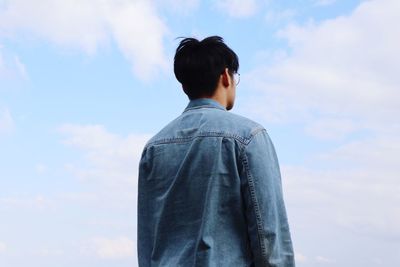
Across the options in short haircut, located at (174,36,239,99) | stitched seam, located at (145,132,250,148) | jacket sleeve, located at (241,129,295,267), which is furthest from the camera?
short haircut, located at (174,36,239,99)

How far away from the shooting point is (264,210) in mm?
3154

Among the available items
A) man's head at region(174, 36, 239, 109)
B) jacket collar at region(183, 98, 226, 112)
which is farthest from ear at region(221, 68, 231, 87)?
jacket collar at region(183, 98, 226, 112)

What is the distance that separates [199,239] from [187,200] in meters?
0.21

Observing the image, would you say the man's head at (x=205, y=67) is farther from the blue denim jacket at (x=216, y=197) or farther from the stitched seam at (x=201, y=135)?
the stitched seam at (x=201, y=135)

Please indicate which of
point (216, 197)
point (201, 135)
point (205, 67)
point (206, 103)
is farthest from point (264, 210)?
point (205, 67)

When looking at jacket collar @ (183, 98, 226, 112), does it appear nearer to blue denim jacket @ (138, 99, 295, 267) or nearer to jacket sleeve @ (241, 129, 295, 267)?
blue denim jacket @ (138, 99, 295, 267)

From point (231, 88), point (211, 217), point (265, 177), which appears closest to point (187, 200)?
point (211, 217)

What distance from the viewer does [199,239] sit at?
10.5ft

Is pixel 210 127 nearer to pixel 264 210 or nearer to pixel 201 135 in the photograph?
pixel 201 135

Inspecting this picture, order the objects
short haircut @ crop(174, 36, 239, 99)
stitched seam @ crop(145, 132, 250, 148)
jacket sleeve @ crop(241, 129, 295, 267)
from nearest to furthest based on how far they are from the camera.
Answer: jacket sleeve @ crop(241, 129, 295, 267), stitched seam @ crop(145, 132, 250, 148), short haircut @ crop(174, 36, 239, 99)

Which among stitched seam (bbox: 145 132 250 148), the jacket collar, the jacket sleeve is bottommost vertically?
the jacket sleeve

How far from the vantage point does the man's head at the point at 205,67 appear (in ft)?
11.4

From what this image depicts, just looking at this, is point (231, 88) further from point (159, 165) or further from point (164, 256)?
point (164, 256)

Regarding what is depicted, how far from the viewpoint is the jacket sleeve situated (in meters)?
3.14
